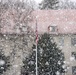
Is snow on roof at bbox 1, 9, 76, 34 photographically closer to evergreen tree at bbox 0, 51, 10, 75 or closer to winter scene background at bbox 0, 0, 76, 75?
winter scene background at bbox 0, 0, 76, 75

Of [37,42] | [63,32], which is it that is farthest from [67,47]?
[37,42]

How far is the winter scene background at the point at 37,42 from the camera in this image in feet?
120

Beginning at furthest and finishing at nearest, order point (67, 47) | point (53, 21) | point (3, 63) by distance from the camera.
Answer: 1. point (53, 21)
2. point (67, 47)
3. point (3, 63)

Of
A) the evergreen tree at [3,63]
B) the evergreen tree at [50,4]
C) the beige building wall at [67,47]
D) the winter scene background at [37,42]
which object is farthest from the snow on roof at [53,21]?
the evergreen tree at [50,4]

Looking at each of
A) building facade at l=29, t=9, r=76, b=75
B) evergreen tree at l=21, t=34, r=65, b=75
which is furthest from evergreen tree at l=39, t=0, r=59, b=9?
evergreen tree at l=21, t=34, r=65, b=75

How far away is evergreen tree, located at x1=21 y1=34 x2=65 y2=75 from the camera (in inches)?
1433

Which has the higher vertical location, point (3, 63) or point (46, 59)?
point (46, 59)

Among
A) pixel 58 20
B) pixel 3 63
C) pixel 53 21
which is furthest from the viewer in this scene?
pixel 58 20

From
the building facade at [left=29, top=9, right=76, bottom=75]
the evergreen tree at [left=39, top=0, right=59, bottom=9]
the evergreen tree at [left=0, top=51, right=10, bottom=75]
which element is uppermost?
the evergreen tree at [left=39, top=0, right=59, bottom=9]

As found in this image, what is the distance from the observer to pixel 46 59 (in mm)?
36406

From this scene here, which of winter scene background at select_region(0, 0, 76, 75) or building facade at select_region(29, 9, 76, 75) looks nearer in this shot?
winter scene background at select_region(0, 0, 76, 75)

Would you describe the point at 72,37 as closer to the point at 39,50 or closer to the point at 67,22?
the point at 67,22

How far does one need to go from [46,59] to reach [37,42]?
2110 mm

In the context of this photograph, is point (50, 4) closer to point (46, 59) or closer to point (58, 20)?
point (58, 20)
